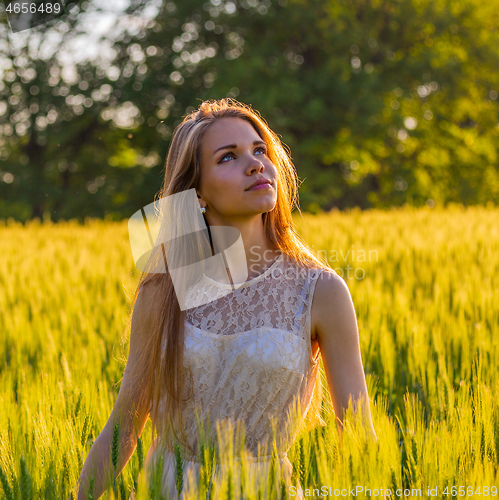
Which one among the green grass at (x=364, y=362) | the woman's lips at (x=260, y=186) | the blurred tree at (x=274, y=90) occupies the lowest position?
the green grass at (x=364, y=362)

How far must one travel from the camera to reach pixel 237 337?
1.44 m

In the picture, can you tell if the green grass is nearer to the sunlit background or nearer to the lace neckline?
the lace neckline

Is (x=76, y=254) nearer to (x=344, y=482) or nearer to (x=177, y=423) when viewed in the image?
(x=177, y=423)

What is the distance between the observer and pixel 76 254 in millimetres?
5352

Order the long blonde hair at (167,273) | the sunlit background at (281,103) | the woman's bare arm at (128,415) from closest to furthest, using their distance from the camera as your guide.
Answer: the woman's bare arm at (128,415), the long blonde hair at (167,273), the sunlit background at (281,103)

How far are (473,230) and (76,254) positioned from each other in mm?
4099

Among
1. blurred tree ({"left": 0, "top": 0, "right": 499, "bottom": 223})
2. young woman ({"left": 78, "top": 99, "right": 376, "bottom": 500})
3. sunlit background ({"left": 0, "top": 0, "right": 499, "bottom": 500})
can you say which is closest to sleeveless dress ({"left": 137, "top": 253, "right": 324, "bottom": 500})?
young woman ({"left": 78, "top": 99, "right": 376, "bottom": 500})

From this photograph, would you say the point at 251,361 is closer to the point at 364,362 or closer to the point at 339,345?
the point at 339,345

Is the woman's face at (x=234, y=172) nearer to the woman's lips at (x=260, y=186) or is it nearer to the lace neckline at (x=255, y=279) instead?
the woman's lips at (x=260, y=186)

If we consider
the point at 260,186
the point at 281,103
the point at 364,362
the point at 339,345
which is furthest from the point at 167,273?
the point at 281,103

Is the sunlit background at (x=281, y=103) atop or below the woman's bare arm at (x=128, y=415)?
atop

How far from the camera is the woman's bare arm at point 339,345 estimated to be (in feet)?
4.66

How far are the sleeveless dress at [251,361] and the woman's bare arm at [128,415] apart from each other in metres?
0.06

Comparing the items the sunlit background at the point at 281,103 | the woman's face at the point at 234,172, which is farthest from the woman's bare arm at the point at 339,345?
the sunlit background at the point at 281,103
